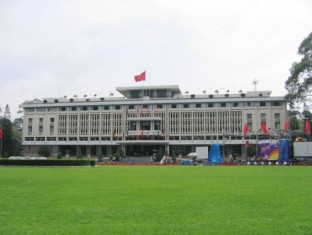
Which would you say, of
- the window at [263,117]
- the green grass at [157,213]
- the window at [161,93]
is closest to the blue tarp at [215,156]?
the window at [263,117]

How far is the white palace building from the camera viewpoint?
85938 millimetres

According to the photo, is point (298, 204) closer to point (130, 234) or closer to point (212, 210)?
point (212, 210)

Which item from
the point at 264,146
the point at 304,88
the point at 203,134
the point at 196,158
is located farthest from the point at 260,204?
the point at 203,134

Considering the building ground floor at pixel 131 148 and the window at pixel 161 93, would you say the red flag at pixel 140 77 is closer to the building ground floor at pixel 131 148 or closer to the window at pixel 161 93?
the building ground floor at pixel 131 148

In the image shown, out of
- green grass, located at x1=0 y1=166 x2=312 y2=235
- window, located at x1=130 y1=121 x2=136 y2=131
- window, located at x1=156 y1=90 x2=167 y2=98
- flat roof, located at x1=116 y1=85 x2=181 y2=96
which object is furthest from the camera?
window, located at x1=156 y1=90 x2=167 y2=98

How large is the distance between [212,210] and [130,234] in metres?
3.28

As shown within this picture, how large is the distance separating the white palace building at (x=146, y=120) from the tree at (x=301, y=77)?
3271 centimetres

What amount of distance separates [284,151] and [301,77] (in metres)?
10.3

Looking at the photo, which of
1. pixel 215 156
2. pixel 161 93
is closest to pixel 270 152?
pixel 215 156

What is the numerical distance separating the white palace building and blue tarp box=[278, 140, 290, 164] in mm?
29956

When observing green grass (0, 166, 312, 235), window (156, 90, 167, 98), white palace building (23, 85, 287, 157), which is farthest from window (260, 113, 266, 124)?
green grass (0, 166, 312, 235)

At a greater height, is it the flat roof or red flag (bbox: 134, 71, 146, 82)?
the flat roof

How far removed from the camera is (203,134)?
86.9 metres

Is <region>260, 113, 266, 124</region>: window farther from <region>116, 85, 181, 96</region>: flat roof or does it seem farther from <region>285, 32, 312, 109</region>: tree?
<region>285, 32, 312, 109</region>: tree
